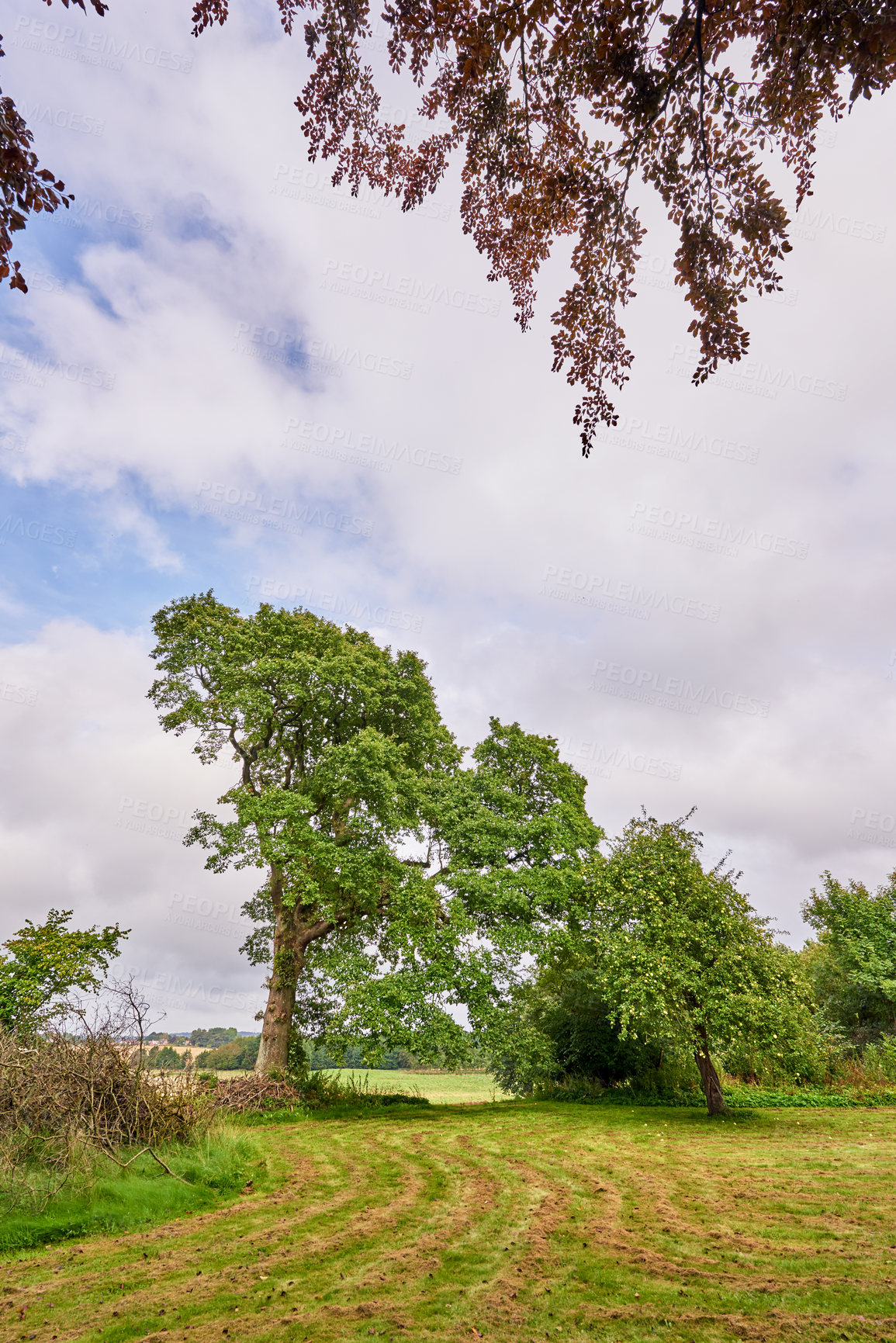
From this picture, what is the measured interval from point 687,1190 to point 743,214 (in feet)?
35.4

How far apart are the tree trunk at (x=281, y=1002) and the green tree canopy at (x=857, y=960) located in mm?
19551

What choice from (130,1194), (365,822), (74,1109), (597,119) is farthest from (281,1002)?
(597,119)

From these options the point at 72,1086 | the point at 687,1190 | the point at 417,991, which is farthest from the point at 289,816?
the point at 687,1190

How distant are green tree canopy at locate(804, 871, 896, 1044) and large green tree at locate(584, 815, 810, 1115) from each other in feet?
42.9

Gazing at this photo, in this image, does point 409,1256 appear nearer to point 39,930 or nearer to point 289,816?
point 289,816

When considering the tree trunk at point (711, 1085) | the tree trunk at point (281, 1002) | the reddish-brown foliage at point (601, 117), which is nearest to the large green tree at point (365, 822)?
the tree trunk at point (281, 1002)

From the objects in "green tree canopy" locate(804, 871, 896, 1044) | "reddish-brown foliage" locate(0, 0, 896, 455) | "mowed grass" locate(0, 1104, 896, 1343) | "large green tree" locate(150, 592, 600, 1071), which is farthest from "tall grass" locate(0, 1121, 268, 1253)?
"green tree canopy" locate(804, 871, 896, 1044)

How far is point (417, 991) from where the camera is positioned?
51.9 feet

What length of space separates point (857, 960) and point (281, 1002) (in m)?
23.5

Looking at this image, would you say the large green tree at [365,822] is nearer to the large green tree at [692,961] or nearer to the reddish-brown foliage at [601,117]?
the large green tree at [692,961]

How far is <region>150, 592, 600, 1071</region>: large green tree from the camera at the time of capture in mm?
16547

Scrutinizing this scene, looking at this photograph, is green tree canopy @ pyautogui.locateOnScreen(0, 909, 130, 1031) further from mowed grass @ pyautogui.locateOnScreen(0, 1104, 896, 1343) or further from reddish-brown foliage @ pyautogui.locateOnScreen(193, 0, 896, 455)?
reddish-brown foliage @ pyautogui.locateOnScreen(193, 0, 896, 455)

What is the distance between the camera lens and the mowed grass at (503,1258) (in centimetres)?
461

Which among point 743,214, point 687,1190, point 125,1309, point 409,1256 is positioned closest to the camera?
point 743,214
